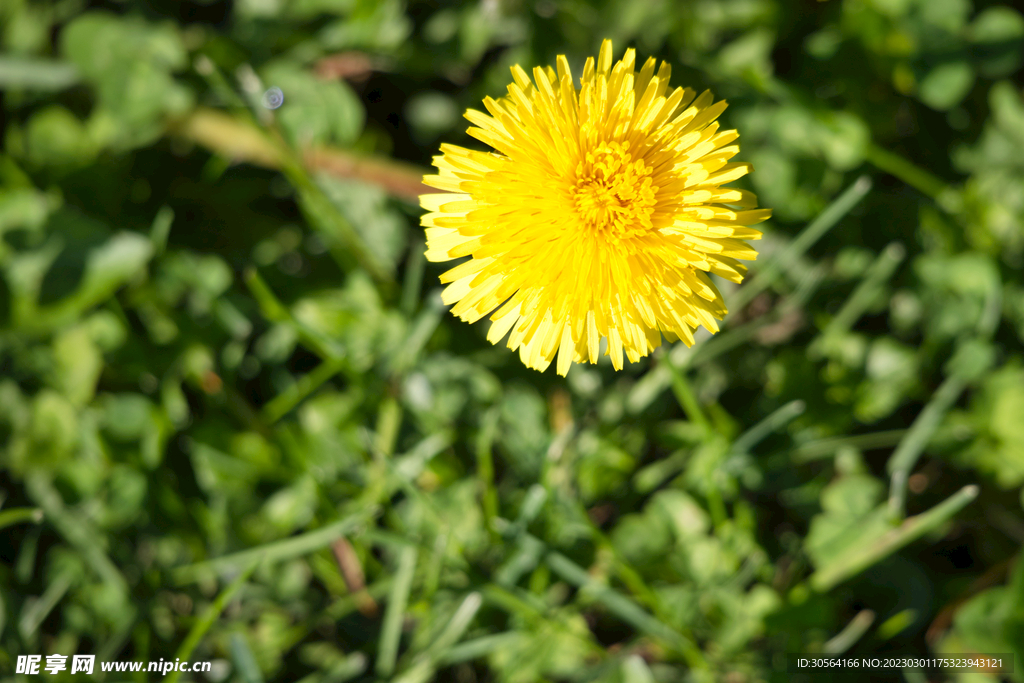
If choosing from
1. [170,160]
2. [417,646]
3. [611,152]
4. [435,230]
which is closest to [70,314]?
[170,160]

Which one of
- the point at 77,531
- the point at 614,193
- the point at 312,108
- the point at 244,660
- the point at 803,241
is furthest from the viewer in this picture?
the point at 312,108

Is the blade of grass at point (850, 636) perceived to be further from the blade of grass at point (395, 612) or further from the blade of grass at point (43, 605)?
the blade of grass at point (43, 605)

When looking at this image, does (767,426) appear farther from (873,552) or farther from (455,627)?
(455,627)

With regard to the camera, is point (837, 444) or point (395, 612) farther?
point (837, 444)

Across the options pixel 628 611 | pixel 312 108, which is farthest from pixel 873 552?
pixel 312 108

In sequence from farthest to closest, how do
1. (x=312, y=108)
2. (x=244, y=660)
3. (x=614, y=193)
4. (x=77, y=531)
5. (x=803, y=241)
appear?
(x=312, y=108)
(x=77, y=531)
(x=803, y=241)
(x=244, y=660)
(x=614, y=193)

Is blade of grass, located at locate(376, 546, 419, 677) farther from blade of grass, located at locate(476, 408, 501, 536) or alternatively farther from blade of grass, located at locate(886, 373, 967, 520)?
blade of grass, located at locate(886, 373, 967, 520)
